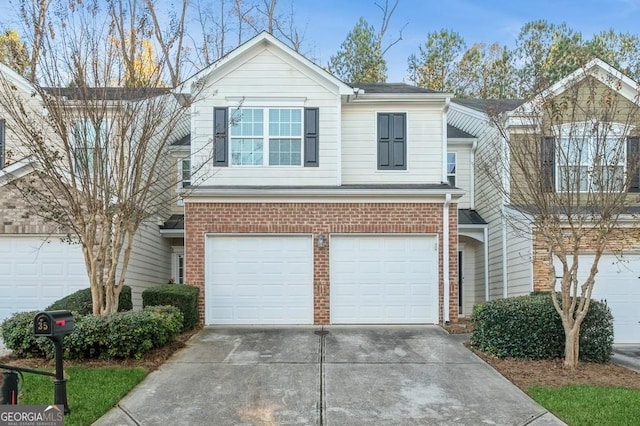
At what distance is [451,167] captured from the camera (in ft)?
56.2

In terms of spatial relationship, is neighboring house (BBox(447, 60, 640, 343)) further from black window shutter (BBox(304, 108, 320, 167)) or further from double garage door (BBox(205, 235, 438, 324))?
black window shutter (BBox(304, 108, 320, 167))

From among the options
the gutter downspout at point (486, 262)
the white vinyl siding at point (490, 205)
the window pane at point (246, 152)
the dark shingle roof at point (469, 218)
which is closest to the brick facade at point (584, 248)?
the white vinyl siding at point (490, 205)

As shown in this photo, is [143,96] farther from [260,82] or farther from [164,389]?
[164,389]

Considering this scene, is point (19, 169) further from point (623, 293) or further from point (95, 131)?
point (623, 293)

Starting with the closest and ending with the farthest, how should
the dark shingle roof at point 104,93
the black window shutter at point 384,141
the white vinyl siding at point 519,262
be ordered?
the dark shingle roof at point 104,93
the white vinyl siding at point 519,262
the black window shutter at point 384,141

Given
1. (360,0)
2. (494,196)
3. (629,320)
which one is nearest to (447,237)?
(494,196)

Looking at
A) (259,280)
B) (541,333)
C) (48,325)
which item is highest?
(48,325)

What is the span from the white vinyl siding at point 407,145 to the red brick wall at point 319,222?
1.29 metres

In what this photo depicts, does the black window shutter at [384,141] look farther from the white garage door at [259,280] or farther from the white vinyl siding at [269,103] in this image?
the white garage door at [259,280]

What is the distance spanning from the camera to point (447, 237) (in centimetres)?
1326

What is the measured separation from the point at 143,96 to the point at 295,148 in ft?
14.5

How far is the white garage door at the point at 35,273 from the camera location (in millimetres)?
13023

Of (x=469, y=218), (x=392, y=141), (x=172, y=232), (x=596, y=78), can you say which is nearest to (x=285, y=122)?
(x=392, y=141)

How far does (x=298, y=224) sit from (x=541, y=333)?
18.8ft
